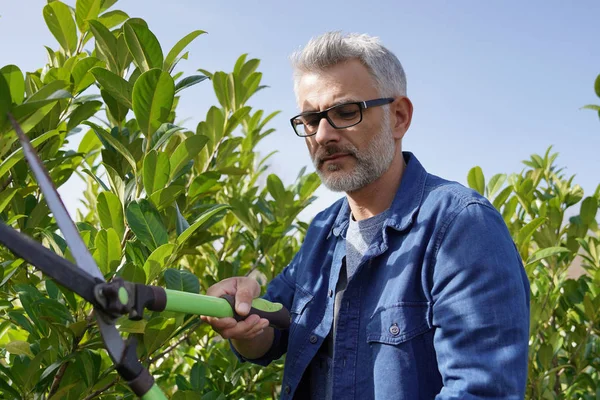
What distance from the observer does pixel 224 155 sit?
257 centimetres

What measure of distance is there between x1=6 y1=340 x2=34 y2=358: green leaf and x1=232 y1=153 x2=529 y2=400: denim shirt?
0.78m

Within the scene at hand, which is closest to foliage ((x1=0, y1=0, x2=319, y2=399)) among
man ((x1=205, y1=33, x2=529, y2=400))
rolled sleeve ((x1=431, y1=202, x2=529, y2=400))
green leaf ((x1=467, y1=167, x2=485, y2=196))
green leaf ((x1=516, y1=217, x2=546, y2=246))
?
man ((x1=205, y1=33, x2=529, y2=400))

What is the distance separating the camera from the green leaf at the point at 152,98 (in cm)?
181

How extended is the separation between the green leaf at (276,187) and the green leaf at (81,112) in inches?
38.6

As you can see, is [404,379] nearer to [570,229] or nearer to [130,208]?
[130,208]

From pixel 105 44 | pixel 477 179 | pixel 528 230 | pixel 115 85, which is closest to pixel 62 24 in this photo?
pixel 105 44

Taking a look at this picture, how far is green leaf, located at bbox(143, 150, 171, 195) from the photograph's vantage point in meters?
1.82

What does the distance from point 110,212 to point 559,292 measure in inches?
92.7

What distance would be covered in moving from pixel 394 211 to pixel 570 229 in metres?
1.90

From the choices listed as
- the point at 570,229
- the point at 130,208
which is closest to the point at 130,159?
the point at 130,208

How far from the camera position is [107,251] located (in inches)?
67.2

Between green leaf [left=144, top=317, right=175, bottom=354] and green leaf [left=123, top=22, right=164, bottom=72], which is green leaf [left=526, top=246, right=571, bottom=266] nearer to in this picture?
green leaf [left=144, top=317, right=175, bottom=354]

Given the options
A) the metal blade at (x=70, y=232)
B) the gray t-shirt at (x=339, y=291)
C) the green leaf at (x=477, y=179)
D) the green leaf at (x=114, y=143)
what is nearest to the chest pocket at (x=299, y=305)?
the gray t-shirt at (x=339, y=291)

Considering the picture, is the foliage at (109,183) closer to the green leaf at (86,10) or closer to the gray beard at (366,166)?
the green leaf at (86,10)
